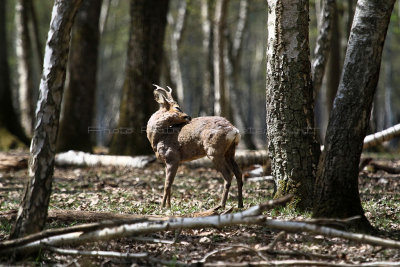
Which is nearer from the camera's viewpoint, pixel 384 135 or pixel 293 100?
pixel 293 100

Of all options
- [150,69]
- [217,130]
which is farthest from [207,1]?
[217,130]

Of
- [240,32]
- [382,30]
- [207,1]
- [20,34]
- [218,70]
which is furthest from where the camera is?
[240,32]

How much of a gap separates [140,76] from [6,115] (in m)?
5.72

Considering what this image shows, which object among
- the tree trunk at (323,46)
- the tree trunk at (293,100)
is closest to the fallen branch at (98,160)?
the tree trunk at (323,46)

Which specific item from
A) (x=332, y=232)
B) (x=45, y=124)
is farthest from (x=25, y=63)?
(x=332, y=232)

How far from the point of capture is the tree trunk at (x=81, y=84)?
1489cm

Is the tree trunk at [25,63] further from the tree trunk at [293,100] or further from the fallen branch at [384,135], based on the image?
the tree trunk at [293,100]

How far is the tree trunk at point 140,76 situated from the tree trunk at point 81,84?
163 centimetres

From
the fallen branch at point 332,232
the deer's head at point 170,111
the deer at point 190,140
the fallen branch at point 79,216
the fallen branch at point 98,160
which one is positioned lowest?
the fallen branch at point 79,216

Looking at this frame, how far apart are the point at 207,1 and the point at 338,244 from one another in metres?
18.2

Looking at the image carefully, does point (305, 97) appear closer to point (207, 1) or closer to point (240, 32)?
point (207, 1)

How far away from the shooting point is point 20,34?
2028cm

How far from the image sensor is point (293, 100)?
7.06 meters

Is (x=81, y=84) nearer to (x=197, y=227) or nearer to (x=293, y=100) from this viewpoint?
(x=293, y=100)
